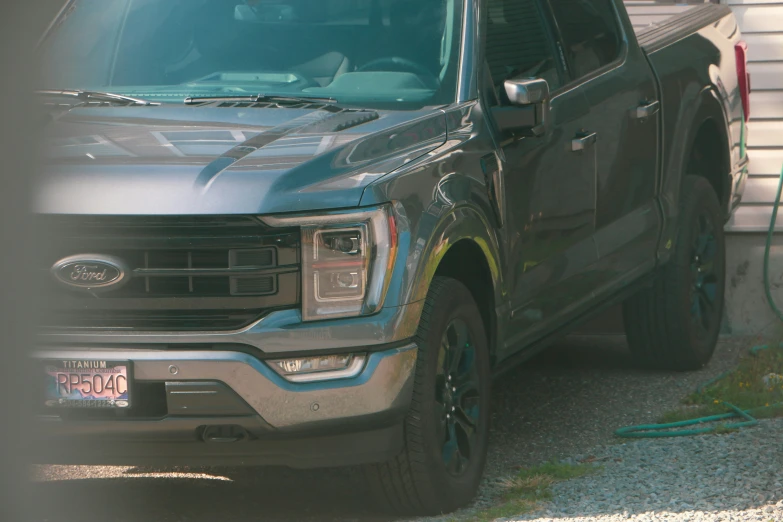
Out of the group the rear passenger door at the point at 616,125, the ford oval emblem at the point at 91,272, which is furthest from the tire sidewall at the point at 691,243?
the ford oval emblem at the point at 91,272

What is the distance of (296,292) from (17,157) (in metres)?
1.02

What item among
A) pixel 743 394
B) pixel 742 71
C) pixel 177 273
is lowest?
A: pixel 743 394

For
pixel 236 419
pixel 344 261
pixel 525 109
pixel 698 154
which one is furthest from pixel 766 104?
pixel 236 419

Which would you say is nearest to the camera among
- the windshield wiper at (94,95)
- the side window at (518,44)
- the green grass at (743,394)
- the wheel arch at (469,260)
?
the wheel arch at (469,260)

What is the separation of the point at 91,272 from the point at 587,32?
3.04 meters

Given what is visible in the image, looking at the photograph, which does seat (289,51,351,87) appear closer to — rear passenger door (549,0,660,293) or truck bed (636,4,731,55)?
rear passenger door (549,0,660,293)

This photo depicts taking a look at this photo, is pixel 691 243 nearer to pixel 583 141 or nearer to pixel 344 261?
pixel 583 141

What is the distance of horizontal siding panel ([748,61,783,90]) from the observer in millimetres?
8477

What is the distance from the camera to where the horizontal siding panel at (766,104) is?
27.9 feet

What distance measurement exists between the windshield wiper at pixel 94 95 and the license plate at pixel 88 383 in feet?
4.11

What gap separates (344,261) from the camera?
13.2 feet

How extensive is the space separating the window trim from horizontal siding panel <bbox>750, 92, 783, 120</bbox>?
229cm

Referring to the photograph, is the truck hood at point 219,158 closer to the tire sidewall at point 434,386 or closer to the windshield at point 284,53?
the windshield at point 284,53

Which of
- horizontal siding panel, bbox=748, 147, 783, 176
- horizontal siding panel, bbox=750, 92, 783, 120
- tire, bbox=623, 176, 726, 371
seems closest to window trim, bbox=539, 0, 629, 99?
tire, bbox=623, 176, 726, 371
